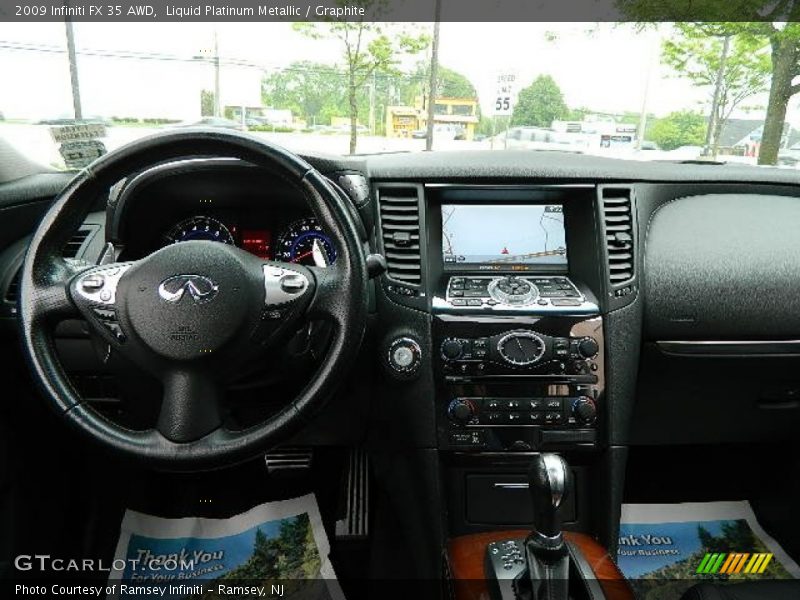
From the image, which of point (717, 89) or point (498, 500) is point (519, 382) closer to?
point (498, 500)

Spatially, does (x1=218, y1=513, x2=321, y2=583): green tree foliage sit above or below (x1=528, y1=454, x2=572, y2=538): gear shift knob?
below

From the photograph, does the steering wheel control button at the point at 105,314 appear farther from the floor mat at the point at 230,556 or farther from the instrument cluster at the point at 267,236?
the floor mat at the point at 230,556

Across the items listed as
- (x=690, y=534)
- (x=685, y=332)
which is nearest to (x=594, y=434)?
(x=685, y=332)

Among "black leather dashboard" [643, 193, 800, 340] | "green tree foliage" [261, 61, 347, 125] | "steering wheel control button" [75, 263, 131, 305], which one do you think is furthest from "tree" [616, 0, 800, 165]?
"steering wheel control button" [75, 263, 131, 305]

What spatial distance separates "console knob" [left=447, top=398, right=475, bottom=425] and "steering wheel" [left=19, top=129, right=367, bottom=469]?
622mm

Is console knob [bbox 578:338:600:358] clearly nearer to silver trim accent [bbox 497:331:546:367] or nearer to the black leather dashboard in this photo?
silver trim accent [bbox 497:331:546:367]

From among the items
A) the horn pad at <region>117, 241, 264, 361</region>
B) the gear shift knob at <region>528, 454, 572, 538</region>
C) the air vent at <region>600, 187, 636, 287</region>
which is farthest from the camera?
the air vent at <region>600, 187, 636, 287</region>

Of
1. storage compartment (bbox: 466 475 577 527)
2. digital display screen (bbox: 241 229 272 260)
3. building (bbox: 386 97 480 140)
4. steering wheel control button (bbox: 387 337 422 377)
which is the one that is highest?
building (bbox: 386 97 480 140)

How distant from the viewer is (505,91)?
2078mm

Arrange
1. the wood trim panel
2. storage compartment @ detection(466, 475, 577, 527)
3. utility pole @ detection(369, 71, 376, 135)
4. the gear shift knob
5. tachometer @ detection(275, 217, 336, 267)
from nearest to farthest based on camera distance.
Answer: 1. the gear shift knob
2. the wood trim panel
3. tachometer @ detection(275, 217, 336, 267)
4. storage compartment @ detection(466, 475, 577, 527)
5. utility pole @ detection(369, 71, 376, 135)

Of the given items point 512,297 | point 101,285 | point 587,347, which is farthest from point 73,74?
point 587,347

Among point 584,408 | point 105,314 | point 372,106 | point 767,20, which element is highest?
point 767,20

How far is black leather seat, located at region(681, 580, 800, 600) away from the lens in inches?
53.9

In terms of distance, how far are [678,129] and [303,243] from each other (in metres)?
1.34
